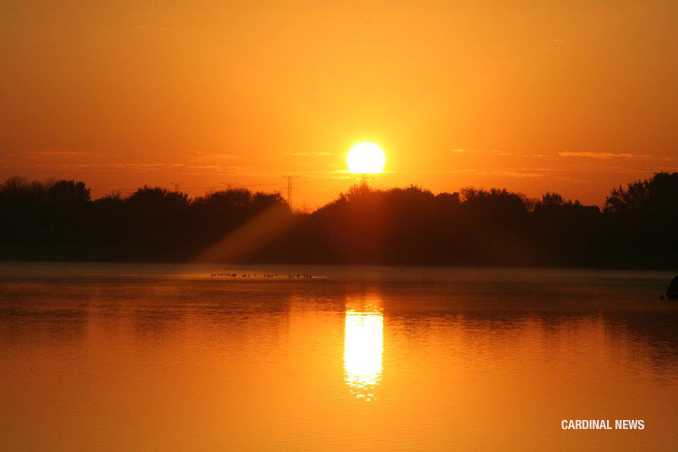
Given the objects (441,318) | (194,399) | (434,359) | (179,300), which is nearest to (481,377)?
(434,359)

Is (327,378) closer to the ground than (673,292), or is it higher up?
closer to the ground

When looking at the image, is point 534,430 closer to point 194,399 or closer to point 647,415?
point 647,415

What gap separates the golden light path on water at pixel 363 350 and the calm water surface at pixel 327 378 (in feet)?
0.17

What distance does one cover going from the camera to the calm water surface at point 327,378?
10695 millimetres

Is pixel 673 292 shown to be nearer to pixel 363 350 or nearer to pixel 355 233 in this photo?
pixel 363 350

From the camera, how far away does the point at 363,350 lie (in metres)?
18.2

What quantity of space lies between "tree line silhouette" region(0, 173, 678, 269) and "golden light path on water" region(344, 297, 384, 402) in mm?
66488

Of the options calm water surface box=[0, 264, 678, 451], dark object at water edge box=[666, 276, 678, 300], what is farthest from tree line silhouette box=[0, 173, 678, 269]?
calm water surface box=[0, 264, 678, 451]

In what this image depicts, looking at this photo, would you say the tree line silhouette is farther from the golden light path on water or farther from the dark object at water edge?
the golden light path on water

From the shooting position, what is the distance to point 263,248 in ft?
315

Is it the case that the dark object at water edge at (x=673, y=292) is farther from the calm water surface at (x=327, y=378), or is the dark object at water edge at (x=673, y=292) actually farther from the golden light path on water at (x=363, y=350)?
the golden light path on water at (x=363, y=350)

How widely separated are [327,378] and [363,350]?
3.49m

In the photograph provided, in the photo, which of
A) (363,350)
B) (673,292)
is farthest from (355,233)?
(363,350)

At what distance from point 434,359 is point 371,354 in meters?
1.35
